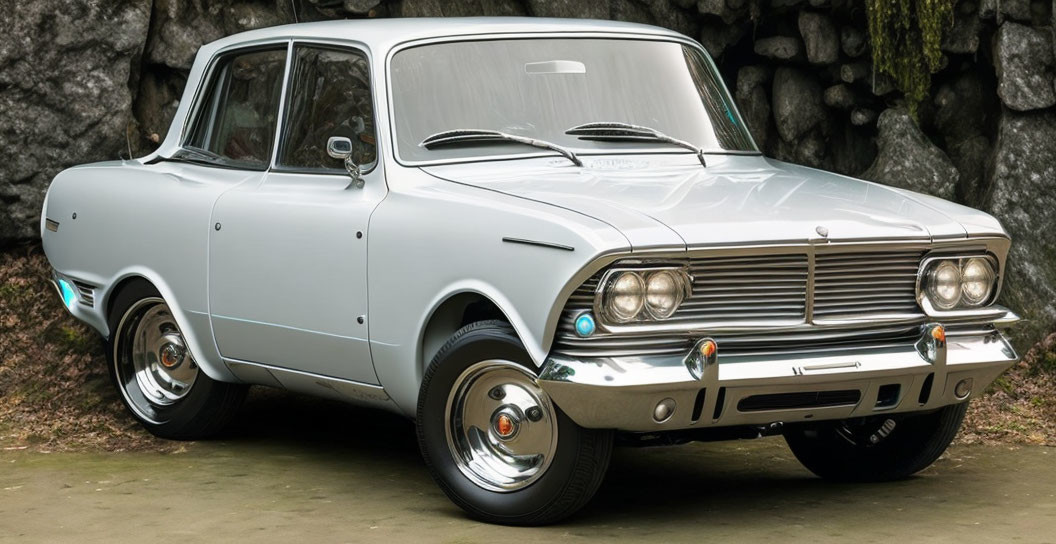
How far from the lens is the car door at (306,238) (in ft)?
20.7

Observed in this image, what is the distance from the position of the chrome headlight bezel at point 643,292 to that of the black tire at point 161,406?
268 centimetres

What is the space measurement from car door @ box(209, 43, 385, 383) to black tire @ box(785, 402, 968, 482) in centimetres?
187

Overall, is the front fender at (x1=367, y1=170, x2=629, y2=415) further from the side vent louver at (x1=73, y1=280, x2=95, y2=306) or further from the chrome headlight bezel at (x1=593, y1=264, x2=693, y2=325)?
the side vent louver at (x1=73, y1=280, x2=95, y2=306)

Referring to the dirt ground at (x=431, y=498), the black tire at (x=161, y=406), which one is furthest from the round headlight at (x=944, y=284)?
the black tire at (x=161, y=406)

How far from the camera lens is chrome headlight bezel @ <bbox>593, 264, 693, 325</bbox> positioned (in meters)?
5.28

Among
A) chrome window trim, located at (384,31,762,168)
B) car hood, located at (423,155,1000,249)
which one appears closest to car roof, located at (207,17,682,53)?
chrome window trim, located at (384,31,762,168)

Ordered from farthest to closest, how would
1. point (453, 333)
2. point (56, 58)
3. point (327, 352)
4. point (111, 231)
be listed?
1. point (56, 58)
2. point (111, 231)
3. point (327, 352)
4. point (453, 333)

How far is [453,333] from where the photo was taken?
593 cm

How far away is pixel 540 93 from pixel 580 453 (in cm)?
176

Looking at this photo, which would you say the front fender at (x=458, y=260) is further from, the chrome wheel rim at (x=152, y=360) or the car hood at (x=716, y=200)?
the chrome wheel rim at (x=152, y=360)

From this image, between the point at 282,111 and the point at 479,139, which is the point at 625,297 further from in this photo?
the point at 282,111

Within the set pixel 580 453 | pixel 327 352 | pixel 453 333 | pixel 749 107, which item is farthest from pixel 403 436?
pixel 749 107

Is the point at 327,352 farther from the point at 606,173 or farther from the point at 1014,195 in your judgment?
the point at 1014,195

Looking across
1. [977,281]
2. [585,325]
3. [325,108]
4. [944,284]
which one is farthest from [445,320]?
[977,281]
